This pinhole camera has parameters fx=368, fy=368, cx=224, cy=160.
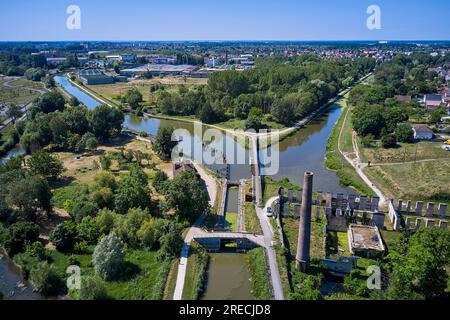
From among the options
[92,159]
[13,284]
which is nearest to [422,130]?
[92,159]

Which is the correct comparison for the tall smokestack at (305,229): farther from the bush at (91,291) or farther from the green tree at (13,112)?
the green tree at (13,112)

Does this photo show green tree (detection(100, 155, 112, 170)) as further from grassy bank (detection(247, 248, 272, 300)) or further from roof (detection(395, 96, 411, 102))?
roof (detection(395, 96, 411, 102))

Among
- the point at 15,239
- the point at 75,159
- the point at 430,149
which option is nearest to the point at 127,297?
the point at 15,239

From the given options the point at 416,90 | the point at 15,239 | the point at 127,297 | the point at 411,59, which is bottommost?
the point at 127,297

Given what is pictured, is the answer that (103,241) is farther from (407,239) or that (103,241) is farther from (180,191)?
(407,239)

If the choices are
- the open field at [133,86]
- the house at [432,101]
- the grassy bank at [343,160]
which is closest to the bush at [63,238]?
the grassy bank at [343,160]

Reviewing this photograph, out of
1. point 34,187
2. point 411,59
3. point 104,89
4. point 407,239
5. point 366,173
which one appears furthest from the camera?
point 411,59

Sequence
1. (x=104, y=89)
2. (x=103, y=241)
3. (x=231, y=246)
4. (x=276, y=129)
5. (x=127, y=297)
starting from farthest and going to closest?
(x=104, y=89) < (x=276, y=129) < (x=231, y=246) < (x=103, y=241) < (x=127, y=297)
